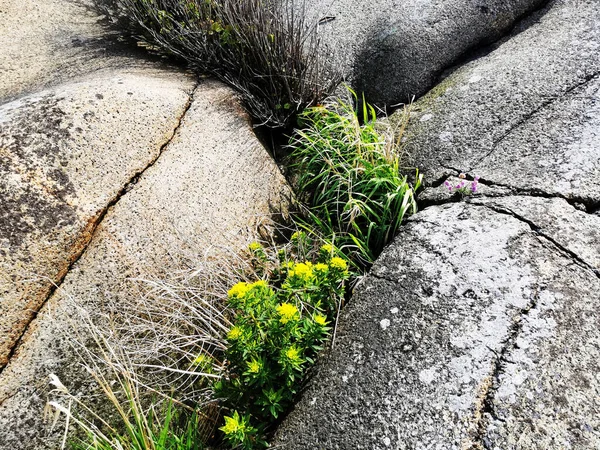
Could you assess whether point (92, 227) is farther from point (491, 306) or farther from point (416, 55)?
point (416, 55)

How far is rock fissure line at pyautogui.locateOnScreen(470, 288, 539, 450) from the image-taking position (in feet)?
5.52

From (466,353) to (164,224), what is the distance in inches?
62.3

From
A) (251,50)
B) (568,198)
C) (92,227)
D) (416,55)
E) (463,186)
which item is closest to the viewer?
(568,198)

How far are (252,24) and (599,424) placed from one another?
2.95 m

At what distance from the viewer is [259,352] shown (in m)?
1.96

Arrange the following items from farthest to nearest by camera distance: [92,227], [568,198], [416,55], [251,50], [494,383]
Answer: [416,55] → [251,50] → [92,227] → [568,198] → [494,383]

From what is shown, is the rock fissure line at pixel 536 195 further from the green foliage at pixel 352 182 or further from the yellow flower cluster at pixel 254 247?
the yellow flower cluster at pixel 254 247

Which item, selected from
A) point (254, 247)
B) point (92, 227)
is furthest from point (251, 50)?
point (92, 227)

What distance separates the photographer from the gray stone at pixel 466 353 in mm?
1702

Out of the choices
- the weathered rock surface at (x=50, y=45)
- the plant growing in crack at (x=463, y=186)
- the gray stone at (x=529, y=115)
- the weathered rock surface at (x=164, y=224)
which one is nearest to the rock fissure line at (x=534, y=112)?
the gray stone at (x=529, y=115)

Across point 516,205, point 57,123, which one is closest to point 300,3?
point 57,123

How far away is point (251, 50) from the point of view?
10.9ft

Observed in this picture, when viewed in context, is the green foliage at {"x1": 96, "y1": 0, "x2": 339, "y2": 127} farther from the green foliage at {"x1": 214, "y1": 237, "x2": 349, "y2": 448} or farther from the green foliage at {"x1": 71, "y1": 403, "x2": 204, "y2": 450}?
the green foliage at {"x1": 71, "y1": 403, "x2": 204, "y2": 450}

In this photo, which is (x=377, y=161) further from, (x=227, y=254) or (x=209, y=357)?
(x=209, y=357)
